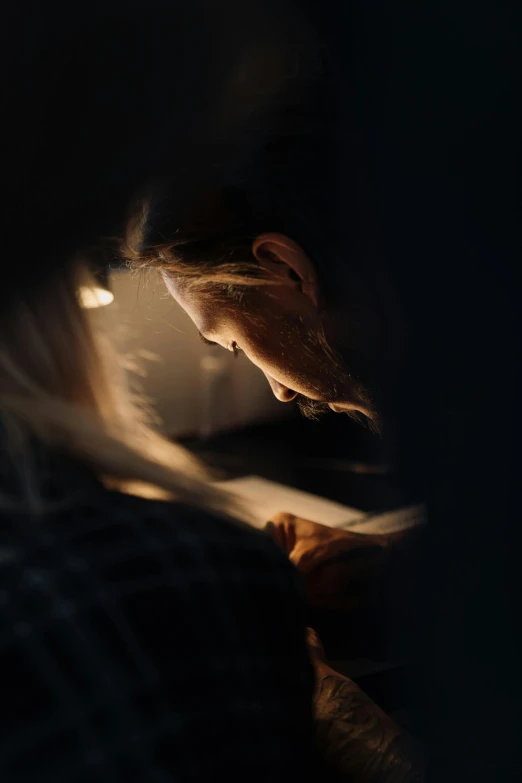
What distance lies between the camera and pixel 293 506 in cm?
48

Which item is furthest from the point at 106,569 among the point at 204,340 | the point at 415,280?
the point at 415,280

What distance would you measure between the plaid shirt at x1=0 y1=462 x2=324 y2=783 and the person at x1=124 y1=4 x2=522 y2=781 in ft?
0.22

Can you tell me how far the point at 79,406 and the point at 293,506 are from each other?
15cm

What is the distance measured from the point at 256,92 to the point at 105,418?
0.74ft

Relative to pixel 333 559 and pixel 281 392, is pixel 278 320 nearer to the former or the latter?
pixel 281 392

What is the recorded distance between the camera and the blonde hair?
18.6 inches

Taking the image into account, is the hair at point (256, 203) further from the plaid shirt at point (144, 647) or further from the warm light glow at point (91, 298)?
the plaid shirt at point (144, 647)

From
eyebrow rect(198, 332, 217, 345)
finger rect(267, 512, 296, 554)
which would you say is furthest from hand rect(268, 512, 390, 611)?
eyebrow rect(198, 332, 217, 345)

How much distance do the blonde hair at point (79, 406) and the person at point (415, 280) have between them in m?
0.06

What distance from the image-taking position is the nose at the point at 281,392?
0.49m

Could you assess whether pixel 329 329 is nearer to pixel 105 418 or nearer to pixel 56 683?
pixel 105 418

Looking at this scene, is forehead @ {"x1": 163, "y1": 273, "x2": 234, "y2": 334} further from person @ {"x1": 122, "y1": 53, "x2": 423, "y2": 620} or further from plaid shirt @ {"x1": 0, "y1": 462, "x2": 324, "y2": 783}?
plaid shirt @ {"x1": 0, "y1": 462, "x2": 324, "y2": 783}

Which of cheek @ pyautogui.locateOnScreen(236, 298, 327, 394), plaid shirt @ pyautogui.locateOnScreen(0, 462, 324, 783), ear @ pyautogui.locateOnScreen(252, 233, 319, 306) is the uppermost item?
ear @ pyautogui.locateOnScreen(252, 233, 319, 306)

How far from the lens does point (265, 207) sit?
1.54 feet
